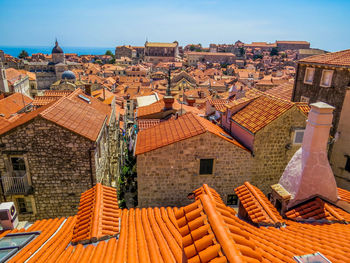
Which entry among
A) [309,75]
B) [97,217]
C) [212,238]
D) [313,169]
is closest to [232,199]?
[313,169]

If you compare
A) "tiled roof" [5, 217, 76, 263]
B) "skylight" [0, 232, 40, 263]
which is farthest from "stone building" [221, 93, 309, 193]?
"skylight" [0, 232, 40, 263]

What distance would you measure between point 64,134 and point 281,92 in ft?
60.2

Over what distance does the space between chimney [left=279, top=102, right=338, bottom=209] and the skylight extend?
8.06 metres

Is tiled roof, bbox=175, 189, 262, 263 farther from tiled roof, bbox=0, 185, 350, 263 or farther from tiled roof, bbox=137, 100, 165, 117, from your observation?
tiled roof, bbox=137, 100, 165, 117

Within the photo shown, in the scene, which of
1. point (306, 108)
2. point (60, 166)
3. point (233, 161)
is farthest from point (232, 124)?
point (60, 166)

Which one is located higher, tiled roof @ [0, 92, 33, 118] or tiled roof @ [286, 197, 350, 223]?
tiled roof @ [286, 197, 350, 223]

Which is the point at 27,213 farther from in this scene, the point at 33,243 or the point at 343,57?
the point at 343,57

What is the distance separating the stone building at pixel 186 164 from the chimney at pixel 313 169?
133 inches

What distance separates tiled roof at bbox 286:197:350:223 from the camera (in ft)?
26.3

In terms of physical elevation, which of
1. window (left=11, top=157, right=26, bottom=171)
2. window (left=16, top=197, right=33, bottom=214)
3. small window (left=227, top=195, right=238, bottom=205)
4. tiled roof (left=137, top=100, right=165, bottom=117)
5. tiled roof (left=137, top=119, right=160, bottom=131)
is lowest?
window (left=16, top=197, right=33, bottom=214)

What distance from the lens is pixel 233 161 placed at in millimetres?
12062

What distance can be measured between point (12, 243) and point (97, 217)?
6.80 ft

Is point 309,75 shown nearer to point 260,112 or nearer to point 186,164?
point 260,112

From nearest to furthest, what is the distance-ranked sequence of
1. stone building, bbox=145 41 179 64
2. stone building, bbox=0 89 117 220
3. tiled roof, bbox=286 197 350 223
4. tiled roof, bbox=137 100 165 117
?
1. tiled roof, bbox=286 197 350 223
2. stone building, bbox=0 89 117 220
3. tiled roof, bbox=137 100 165 117
4. stone building, bbox=145 41 179 64
